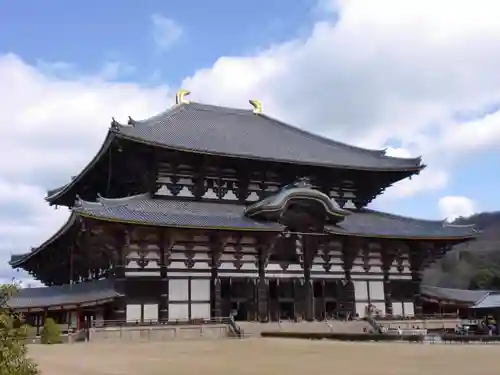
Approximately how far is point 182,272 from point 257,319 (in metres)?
5.03

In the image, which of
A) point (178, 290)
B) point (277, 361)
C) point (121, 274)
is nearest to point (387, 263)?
point (178, 290)

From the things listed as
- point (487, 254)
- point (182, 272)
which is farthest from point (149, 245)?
point (487, 254)

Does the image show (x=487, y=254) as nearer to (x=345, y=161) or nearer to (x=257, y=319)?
(x=345, y=161)

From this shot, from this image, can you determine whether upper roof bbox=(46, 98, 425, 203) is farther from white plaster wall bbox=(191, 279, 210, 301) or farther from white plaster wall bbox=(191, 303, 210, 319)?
white plaster wall bbox=(191, 303, 210, 319)

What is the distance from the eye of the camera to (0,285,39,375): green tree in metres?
7.68

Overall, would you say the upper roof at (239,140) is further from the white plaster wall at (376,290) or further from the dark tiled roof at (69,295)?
the dark tiled roof at (69,295)

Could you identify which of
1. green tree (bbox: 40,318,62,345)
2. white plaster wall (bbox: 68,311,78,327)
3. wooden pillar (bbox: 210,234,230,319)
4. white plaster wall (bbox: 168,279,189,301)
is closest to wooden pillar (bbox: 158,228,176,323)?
white plaster wall (bbox: 168,279,189,301)

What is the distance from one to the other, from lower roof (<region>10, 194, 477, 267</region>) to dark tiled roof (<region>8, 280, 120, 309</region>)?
10.8ft

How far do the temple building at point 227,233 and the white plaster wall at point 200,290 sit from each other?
8 centimetres

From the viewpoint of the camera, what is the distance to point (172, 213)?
1257 inches

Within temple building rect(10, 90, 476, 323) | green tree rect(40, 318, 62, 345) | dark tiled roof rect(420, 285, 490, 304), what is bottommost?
green tree rect(40, 318, 62, 345)

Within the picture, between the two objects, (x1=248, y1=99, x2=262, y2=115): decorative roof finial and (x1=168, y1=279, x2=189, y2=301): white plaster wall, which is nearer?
(x1=168, y1=279, x2=189, y2=301): white plaster wall

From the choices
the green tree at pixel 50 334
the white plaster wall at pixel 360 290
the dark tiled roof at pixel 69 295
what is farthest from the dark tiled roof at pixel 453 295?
the green tree at pixel 50 334

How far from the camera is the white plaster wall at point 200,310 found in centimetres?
3183
